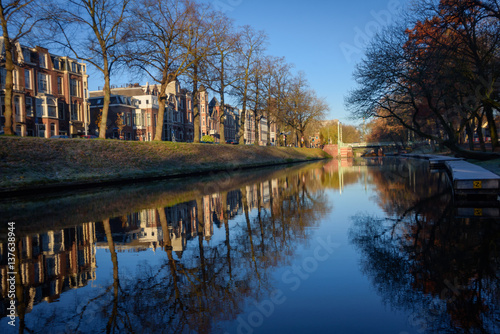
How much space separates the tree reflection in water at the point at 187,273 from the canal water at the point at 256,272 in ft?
0.06

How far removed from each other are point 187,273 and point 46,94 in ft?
160

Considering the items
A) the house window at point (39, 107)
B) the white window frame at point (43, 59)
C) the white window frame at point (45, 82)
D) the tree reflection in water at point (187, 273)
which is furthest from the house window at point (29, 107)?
the tree reflection in water at point (187, 273)

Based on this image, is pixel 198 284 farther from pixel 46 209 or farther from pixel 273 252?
pixel 46 209

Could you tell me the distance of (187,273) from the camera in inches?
174

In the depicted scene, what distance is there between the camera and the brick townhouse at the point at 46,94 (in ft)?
136

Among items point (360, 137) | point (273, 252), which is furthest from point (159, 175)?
point (360, 137)

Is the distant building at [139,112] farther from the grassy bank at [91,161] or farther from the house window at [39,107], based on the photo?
the grassy bank at [91,161]

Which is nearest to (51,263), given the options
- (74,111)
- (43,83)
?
(43,83)

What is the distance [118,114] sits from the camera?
59.8 meters

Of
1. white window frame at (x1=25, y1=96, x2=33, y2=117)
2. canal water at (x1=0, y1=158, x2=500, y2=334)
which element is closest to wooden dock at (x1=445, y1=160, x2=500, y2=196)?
canal water at (x1=0, y1=158, x2=500, y2=334)

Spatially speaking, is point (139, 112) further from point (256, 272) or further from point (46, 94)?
point (256, 272)

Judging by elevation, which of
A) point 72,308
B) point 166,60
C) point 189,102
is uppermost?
point 189,102

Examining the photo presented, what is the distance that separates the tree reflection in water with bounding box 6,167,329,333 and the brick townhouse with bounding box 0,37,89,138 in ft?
129

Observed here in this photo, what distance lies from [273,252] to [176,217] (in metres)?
3.60
